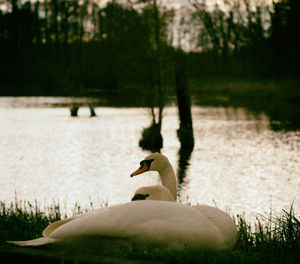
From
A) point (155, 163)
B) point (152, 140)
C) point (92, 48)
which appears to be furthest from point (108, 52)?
point (155, 163)

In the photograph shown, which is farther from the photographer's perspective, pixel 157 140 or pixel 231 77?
pixel 231 77

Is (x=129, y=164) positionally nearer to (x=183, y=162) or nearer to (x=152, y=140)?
(x=183, y=162)

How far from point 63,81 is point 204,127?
58186mm

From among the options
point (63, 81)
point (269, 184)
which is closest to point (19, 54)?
point (63, 81)

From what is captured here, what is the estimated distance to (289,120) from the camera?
3975 centimetres

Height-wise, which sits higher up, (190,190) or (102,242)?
(102,242)

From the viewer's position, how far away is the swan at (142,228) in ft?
14.9

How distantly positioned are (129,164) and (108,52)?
8091cm

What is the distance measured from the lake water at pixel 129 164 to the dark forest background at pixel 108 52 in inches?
671

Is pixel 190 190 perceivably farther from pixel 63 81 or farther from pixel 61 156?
pixel 63 81

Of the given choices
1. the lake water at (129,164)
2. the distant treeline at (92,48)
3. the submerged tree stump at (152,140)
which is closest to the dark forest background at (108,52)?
the distant treeline at (92,48)

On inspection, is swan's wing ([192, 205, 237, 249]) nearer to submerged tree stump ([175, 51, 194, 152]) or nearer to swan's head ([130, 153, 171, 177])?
swan's head ([130, 153, 171, 177])

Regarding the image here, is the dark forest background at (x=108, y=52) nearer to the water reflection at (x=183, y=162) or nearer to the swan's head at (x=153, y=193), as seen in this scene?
the water reflection at (x=183, y=162)

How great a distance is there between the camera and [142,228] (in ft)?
15.0
